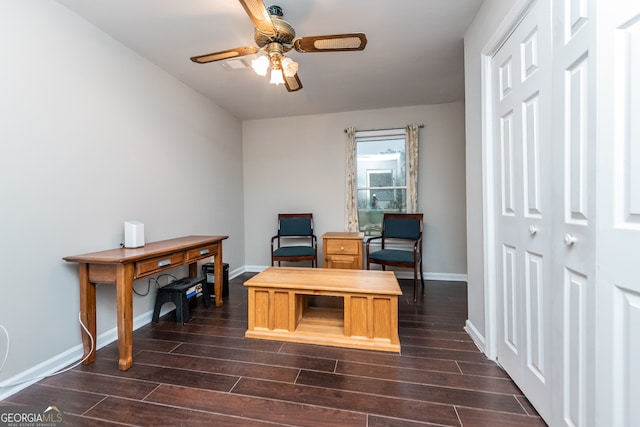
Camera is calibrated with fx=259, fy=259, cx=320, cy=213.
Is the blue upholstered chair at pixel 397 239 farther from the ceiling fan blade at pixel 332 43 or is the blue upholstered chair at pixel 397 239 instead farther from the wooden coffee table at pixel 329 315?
the ceiling fan blade at pixel 332 43

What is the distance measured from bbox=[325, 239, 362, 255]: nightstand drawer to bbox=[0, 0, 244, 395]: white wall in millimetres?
1801

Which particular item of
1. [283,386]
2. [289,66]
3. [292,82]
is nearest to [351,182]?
[292,82]

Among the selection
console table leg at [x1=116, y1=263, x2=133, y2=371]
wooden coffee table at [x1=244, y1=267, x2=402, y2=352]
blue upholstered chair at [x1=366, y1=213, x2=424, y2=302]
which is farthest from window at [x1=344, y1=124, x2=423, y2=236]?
console table leg at [x1=116, y1=263, x2=133, y2=371]

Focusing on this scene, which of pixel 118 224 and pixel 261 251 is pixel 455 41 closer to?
pixel 118 224

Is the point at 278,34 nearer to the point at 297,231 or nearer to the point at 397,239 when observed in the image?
the point at 297,231

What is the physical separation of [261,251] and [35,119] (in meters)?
2.93

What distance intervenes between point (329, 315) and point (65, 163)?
2.31m

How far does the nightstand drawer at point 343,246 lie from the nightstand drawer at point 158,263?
1.71 meters

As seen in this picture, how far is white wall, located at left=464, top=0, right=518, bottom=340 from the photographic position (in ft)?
5.91

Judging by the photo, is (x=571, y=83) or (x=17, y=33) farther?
(x=17, y=33)

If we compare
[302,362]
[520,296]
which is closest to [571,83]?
[520,296]

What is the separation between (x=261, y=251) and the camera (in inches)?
163

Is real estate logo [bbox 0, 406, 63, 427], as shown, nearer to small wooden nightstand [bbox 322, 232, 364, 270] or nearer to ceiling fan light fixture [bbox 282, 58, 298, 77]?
ceiling fan light fixture [bbox 282, 58, 298, 77]

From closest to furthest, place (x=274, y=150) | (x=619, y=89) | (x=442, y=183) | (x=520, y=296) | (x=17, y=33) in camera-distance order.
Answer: (x=619, y=89) < (x=520, y=296) < (x=17, y=33) < (x=442, y=183) < (x=274, y=150)
